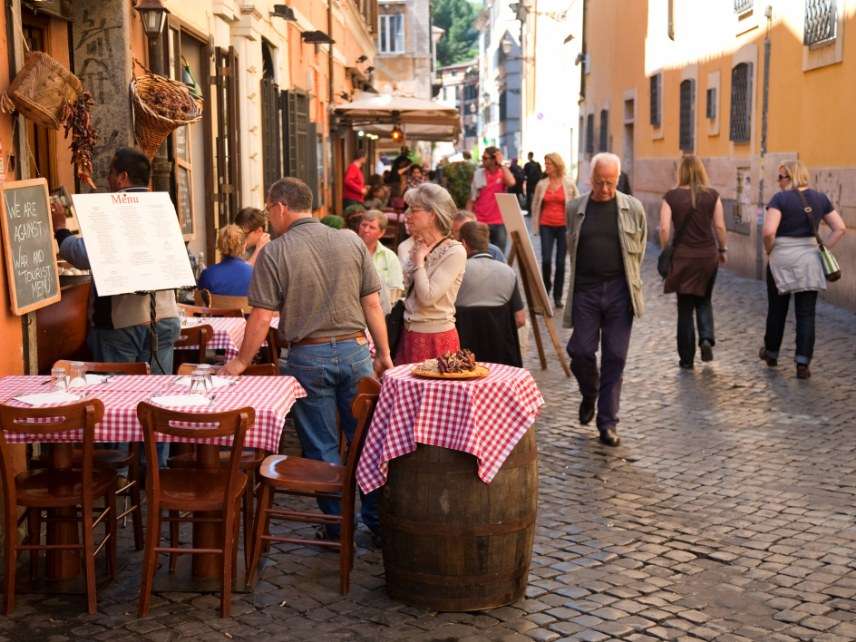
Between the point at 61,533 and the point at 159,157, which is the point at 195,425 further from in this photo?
→ the point at 159,157

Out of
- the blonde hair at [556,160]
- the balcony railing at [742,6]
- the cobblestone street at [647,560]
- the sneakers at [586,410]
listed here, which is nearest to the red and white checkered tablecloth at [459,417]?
the cobblestone street at [647,560]

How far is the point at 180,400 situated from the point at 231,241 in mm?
3785

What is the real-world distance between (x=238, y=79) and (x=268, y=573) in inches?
366

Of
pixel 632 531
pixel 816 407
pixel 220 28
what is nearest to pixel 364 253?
pixel 632 531

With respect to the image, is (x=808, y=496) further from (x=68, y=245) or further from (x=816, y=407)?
(x=68, y=245)

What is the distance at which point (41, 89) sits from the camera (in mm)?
6688

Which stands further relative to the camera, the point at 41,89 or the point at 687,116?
A: the point at 687,116

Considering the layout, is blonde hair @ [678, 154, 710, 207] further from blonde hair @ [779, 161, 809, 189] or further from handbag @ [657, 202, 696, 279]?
blonde hair @ [779, 161, 809, 189]

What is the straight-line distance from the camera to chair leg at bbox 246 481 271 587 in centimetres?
574

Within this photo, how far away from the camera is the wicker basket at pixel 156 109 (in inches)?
362

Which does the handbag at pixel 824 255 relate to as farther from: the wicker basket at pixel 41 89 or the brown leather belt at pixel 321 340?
the wicker basket at pixel 41 89

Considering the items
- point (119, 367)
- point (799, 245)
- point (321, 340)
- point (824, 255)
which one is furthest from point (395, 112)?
point (321, 340)

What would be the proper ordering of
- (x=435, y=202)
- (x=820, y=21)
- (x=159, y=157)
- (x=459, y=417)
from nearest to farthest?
(x=459, y=417)
(x=435, y=202)
(x=159, y=157)
(x=820, y=21)

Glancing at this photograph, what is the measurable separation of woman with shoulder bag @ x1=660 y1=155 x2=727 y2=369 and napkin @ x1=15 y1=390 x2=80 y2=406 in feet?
21.4
